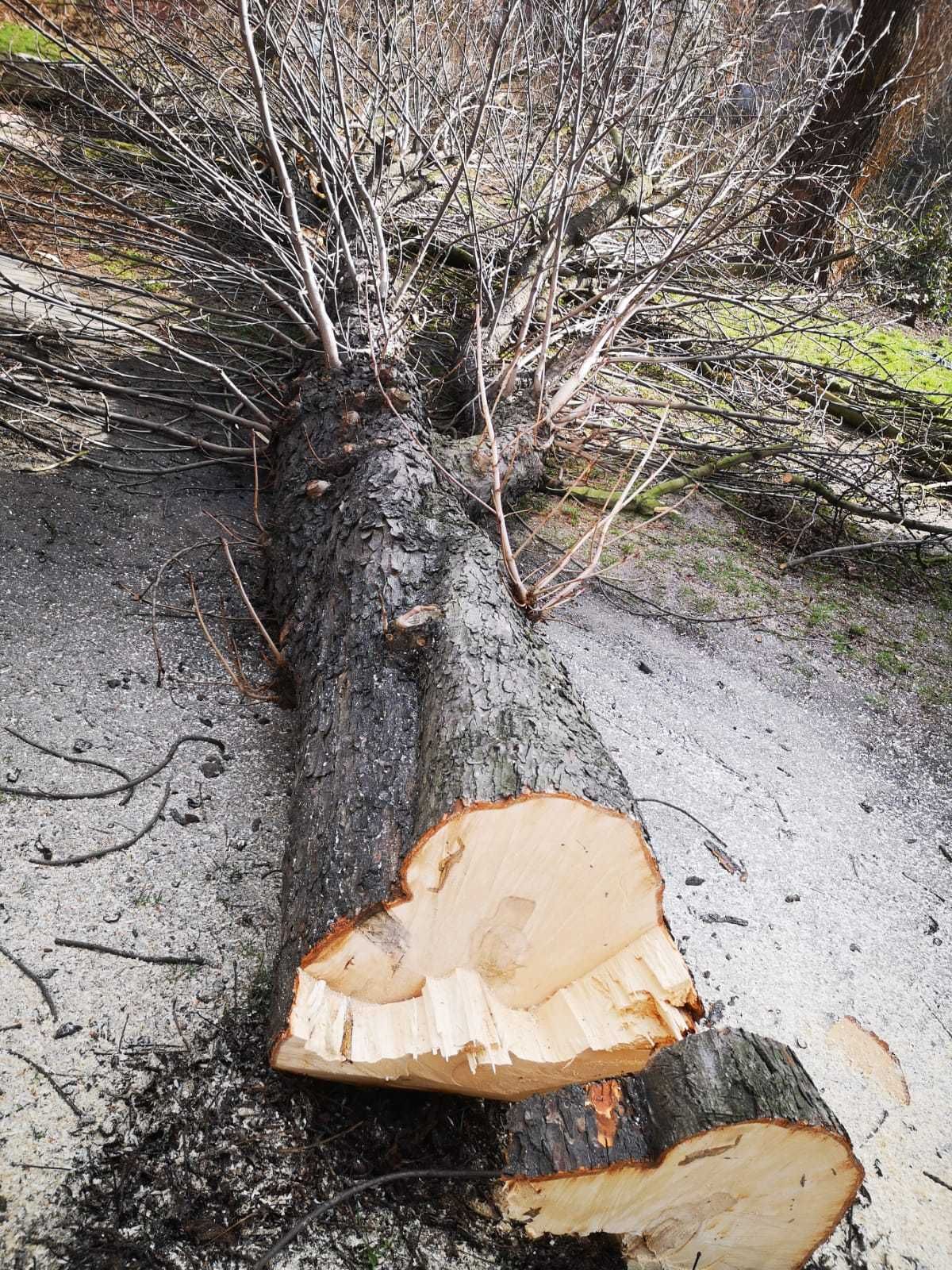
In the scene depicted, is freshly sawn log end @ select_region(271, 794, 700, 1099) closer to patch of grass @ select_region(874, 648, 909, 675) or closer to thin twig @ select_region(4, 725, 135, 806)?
thin twig @ select_region(4, 725, 135, 806)

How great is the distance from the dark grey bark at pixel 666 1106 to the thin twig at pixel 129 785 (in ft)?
3.64

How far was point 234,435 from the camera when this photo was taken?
11.4ft

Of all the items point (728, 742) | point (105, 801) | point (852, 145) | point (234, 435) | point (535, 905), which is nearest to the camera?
point (535, 905)

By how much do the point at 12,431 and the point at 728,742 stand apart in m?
2.70

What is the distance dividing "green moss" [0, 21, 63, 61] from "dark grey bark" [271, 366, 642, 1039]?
5488 mm

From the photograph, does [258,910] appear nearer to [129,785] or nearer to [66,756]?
[129,785]

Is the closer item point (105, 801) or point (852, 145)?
point (105, 801)

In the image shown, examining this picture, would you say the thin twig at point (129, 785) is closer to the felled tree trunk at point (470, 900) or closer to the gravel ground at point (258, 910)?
the gravel ground at point (258, 910)

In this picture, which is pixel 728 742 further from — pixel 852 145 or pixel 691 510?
pixel 852 145

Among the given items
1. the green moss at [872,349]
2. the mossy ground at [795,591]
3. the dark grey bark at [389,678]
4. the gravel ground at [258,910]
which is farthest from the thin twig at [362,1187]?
the green moss at [872,349]

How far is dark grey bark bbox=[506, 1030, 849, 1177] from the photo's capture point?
4.41 ft

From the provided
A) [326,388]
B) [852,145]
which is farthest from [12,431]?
[852,145]

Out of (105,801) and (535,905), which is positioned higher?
(535,905)

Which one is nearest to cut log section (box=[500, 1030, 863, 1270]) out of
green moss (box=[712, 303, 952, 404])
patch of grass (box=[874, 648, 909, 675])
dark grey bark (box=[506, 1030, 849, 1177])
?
dark grey bark (box=[506, 1030, 849, 1177])
